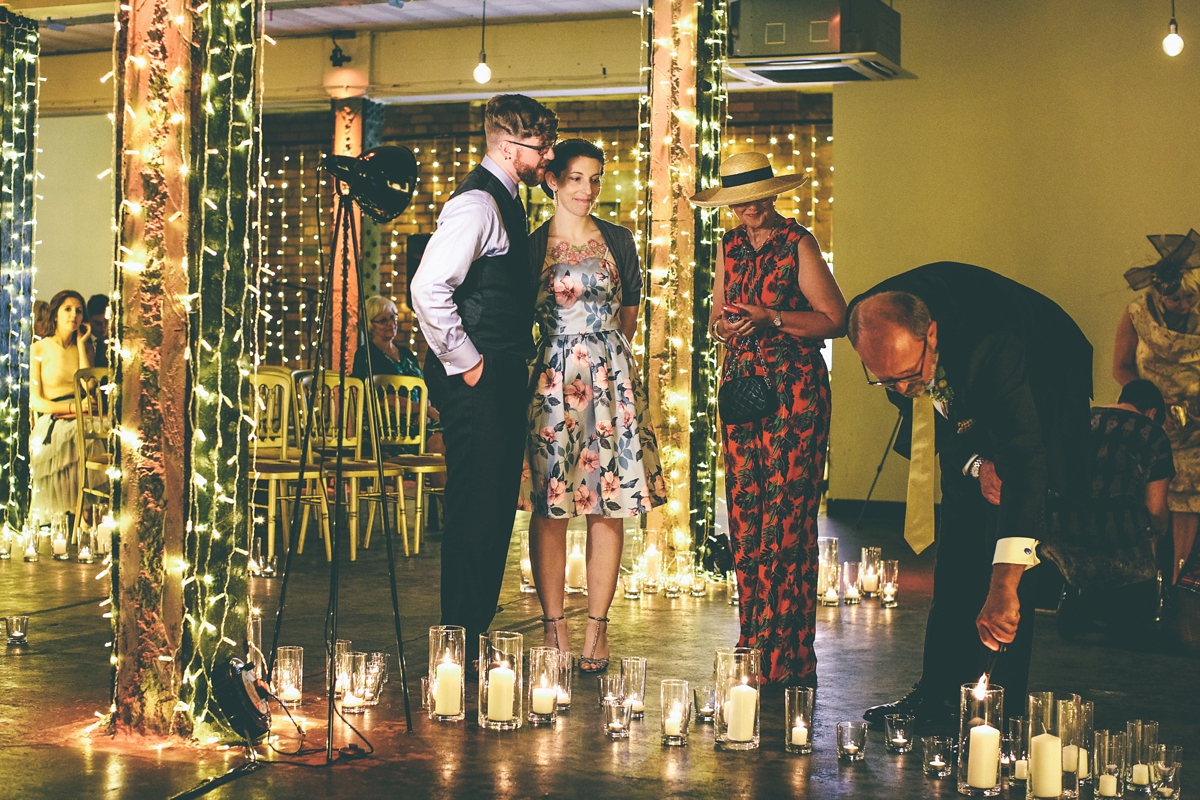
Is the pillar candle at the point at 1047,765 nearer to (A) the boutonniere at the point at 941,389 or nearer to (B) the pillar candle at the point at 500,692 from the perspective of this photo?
(A) the boutonniere at the point at 941,389

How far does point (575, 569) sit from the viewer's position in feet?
19.9

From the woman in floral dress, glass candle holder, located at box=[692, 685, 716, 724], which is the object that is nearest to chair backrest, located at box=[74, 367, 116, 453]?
the woman in floral dress

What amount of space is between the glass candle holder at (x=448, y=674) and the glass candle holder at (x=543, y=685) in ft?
0.62

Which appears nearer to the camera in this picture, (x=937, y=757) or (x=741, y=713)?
(x=937, y=757)

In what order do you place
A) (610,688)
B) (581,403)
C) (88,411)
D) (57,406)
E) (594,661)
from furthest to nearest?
(57,406), (88,411), (594,661), (581,403), (610,688)

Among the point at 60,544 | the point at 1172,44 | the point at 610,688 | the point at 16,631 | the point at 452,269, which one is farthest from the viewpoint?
the point at 1172,44

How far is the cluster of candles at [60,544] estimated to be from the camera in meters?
6.93

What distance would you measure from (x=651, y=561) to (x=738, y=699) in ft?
9.26

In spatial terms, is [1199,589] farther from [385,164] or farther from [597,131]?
[597,131]

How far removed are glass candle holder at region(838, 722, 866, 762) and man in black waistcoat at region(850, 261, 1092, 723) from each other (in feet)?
1.20

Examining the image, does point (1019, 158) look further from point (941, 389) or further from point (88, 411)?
point (941, 389)

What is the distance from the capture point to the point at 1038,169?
885cm

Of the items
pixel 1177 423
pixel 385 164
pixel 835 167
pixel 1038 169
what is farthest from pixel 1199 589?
pixel 835 167

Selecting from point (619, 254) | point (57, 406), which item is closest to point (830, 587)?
point (619, 254)
